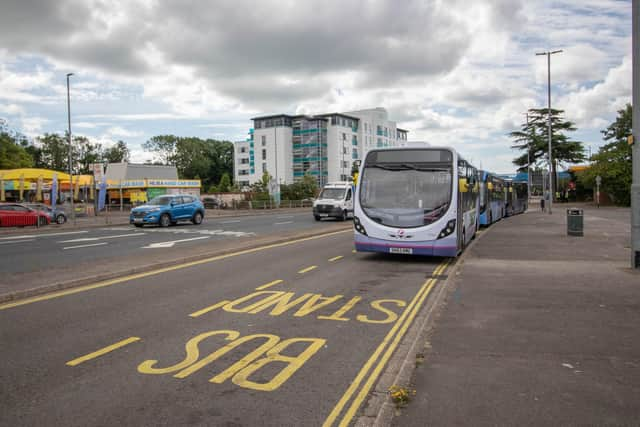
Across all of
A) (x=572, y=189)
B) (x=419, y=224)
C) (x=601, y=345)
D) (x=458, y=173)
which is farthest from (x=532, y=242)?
(x=572, y=189)

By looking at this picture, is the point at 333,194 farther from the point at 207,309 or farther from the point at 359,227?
the point at 207,309

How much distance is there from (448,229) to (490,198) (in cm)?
1736

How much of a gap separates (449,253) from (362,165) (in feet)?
10.5

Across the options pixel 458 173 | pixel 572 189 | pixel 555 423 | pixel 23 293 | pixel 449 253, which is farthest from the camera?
pixel 572 189

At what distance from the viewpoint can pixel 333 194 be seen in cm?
3288

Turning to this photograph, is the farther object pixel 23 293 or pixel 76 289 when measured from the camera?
pixel 76 289

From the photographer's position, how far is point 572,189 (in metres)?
70.5

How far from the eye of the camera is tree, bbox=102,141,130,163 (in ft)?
385

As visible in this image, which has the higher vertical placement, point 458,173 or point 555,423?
point 458,173

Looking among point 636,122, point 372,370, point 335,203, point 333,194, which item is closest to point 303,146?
point 333,194

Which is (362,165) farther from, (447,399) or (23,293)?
(447,399)

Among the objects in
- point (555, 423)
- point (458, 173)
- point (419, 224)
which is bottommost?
point (555, 423)

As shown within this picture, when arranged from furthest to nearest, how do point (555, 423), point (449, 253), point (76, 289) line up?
point (449, 253), point (76, 289), point (555, 423)

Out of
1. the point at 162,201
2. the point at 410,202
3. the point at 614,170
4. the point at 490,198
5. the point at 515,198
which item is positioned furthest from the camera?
the point at 614,170
